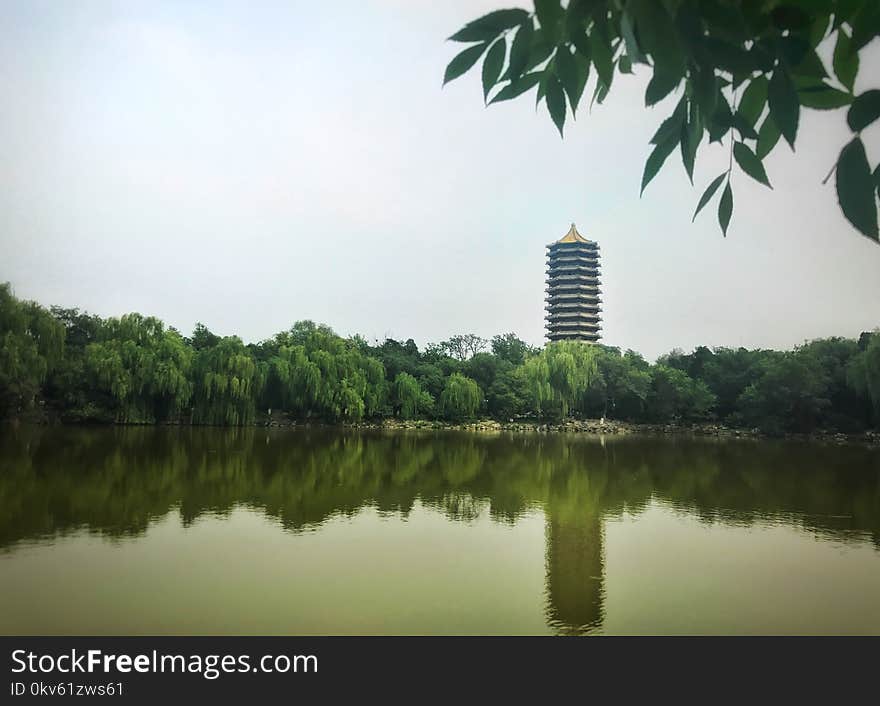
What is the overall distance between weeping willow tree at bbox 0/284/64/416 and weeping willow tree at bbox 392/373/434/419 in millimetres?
12618

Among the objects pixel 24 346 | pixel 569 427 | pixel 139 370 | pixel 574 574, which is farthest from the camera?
pixel 569 427

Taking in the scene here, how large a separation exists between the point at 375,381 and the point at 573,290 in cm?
1840

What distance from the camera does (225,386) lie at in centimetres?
2059

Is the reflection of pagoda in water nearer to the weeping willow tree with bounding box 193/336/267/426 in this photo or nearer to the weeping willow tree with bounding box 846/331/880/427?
the weeping willow tree with bounding box 846/331/880/427

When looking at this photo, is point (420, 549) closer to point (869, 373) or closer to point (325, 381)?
point (325, 381)

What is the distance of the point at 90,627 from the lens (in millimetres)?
3258

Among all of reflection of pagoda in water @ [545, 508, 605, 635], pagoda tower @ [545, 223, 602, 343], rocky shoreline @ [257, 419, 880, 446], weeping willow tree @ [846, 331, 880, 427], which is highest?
pagoda tower @ [545, 223, 602, 343]

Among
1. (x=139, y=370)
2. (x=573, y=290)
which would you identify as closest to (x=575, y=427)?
(x=573, y=290)

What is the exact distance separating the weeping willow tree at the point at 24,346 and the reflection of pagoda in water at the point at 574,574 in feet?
53.5

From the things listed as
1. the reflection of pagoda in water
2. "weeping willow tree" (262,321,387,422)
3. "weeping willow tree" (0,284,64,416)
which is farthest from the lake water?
"weeping willow tree" (262,321,387,422)

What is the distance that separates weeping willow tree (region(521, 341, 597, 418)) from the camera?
25234mm

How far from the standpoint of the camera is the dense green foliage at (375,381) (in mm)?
19406
